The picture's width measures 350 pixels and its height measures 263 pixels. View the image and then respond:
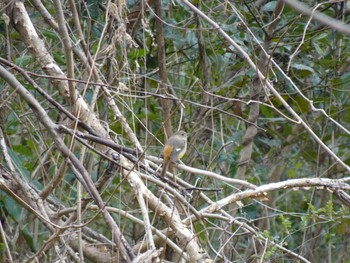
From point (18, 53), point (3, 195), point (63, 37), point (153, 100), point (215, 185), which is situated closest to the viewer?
point (63, 37)

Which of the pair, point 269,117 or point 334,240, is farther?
point 334,240

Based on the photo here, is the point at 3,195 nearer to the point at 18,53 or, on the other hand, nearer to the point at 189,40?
the point at 18,53

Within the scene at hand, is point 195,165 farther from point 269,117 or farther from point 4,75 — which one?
point 4,75

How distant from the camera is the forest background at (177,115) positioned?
3.33 m

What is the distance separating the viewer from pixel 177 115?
582 cm

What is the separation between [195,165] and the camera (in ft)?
19.9

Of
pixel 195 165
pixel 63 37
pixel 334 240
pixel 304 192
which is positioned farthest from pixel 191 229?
pixel 304 192

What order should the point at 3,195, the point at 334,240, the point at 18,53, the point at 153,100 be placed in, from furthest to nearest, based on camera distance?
the point at 334,240 → the point at 153,100 → the point at 18,53 → the point at 3,195

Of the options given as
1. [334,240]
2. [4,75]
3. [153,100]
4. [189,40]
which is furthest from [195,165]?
[4,75]

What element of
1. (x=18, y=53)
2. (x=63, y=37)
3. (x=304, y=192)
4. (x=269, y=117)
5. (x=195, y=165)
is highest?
(x=63, y=37)

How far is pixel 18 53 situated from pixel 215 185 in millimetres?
1547

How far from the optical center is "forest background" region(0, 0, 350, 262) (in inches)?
131

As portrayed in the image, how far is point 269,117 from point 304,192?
240 centimetres

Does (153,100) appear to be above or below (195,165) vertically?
above
